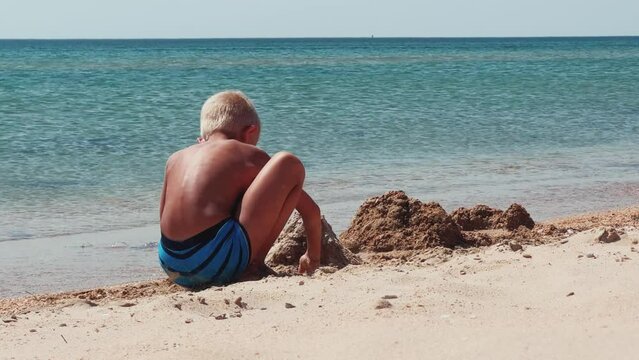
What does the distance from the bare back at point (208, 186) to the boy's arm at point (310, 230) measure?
279 mm

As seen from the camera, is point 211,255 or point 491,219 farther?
point 491,219

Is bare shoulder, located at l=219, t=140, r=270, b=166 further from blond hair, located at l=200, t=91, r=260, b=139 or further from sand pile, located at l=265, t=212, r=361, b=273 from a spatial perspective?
sand pile, located at l=265, t=212, r=361, b=273

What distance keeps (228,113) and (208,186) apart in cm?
39

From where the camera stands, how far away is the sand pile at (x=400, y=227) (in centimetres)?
558

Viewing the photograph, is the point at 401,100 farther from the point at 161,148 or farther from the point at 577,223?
the point at 577,223

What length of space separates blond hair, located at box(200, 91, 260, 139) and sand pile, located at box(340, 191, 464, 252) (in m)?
1.35

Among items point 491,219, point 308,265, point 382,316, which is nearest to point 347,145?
point 491,219

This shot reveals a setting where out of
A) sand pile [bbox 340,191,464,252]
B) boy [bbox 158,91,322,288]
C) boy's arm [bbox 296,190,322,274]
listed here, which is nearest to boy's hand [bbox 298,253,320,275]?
boy's arm [bbox 296,190,322,274]

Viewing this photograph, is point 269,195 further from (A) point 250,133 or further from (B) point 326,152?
(B) point 326,152

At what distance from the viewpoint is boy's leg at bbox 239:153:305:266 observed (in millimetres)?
4332

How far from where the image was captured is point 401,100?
20406 mm

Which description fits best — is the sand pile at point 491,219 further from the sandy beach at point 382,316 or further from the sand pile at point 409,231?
the sandy beach at point 382,316

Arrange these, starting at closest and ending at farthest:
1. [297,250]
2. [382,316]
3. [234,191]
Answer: [382,316], [234,191], [297,250]

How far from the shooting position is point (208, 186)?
4375mm
